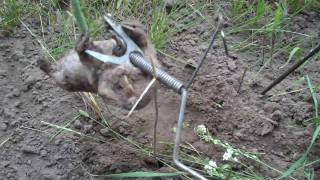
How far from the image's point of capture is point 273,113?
1511 millimetres

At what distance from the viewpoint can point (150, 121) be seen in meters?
1.49

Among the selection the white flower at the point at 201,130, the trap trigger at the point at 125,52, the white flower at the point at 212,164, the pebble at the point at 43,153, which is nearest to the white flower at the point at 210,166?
the white flower at the point at 212,164

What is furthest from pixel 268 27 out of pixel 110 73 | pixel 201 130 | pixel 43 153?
pixel 43 153

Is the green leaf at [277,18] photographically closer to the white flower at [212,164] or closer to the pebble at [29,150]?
the white flower at [212,164]

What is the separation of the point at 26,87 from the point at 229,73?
67cm

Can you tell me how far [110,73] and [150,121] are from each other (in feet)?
1.03

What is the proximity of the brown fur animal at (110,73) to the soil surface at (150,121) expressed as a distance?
23 cm

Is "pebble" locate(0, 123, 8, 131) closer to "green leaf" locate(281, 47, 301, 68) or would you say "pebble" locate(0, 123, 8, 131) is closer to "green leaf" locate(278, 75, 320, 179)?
"green leaf" locate(278, 75, 320, 179)

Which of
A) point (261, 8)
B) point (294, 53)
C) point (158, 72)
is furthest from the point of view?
point (261, 8)

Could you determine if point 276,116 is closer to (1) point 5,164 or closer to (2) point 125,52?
(2) point 125,52

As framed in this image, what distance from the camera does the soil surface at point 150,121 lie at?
1406mm

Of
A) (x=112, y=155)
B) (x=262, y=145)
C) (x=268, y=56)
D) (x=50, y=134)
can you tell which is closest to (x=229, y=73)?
(x=268, y=56)

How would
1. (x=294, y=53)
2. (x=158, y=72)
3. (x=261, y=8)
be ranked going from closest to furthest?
1. (x=158, y=72)
2. (x=294, y=53)
3. (x=261, y=8)

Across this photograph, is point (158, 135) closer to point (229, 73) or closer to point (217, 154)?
point (217, 154)
